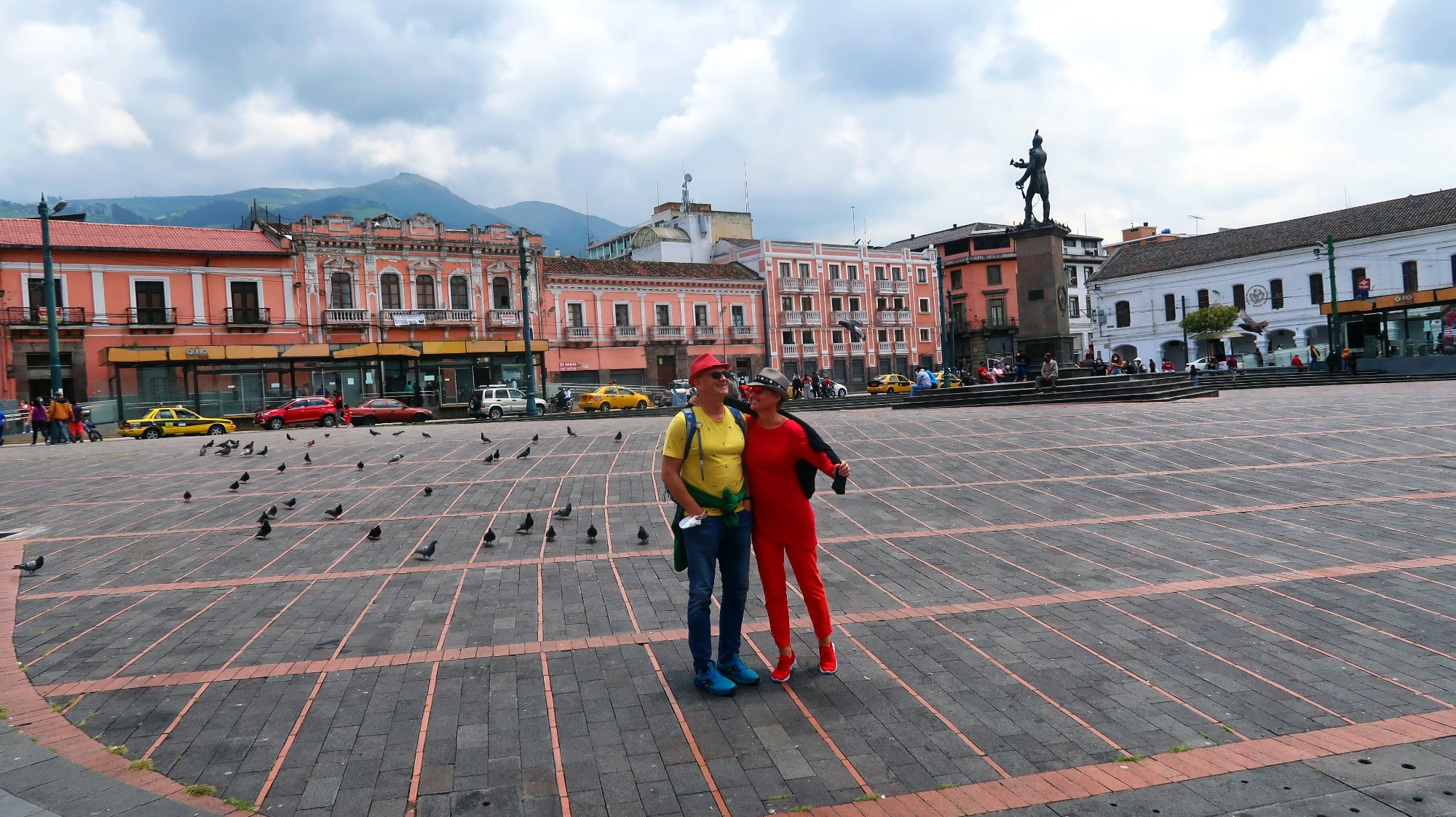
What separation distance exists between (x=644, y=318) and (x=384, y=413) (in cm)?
1938

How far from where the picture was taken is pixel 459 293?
141 ft

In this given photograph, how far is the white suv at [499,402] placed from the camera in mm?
33406

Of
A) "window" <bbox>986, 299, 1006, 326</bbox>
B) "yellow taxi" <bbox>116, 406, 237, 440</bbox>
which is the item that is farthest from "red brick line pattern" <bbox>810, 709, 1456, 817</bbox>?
"window" <bbox>986, 299, 1006, 326</bbox>

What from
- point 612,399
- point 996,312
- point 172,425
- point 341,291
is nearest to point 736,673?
point 172,425

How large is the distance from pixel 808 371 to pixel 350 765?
51302mm

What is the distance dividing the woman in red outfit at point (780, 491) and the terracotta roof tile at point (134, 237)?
39464 millimetres

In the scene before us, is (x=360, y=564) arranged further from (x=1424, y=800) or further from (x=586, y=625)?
(x=1424, y=800)

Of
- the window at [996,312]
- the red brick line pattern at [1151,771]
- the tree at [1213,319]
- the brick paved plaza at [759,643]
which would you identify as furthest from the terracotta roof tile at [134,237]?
the tree at [1213,319]

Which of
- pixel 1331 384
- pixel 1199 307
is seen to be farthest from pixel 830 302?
pixel 1331 384

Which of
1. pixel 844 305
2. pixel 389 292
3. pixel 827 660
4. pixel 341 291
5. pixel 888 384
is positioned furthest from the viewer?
pixel 844 305

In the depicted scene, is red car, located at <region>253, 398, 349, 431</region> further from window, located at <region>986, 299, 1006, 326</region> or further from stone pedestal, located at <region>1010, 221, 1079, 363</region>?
window, located at <region>986, 299, 1006, 326</region>

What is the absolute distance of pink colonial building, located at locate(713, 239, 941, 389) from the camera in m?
53.7

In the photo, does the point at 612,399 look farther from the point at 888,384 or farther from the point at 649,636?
the point at 649,636

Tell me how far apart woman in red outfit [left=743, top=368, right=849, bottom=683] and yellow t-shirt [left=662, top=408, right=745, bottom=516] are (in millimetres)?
120
